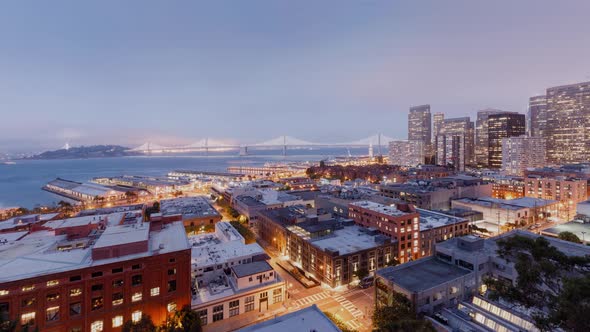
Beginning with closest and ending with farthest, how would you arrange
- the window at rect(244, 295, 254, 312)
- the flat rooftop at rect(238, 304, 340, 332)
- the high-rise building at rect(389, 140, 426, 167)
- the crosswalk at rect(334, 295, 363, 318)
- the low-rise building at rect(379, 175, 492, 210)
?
1. the flat rooftop at rect(238, 304, 340, 332)
2. the crosswalk at rect(334, 295, 363, 318)
3. the window at rect(244, 295, 254, 312)
4. the low-rise building at rect(379, 175, 492, 210)
5. the high-rise building at rect(389, 140, 426, 167)

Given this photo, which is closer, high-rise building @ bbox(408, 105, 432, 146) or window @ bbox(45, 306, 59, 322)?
window @ bbox(45, 306, 59, 322)

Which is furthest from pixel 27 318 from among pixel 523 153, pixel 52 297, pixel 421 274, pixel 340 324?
pixel 523 153

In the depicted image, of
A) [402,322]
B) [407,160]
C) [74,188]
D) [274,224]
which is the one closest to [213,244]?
[274,224]

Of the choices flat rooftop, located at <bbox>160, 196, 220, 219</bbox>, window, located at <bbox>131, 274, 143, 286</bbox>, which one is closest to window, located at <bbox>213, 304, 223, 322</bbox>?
window, located at <bbox>131, 274, 143, 286</bbox>

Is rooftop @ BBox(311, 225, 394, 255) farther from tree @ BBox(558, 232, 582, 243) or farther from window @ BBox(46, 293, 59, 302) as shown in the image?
tree @ BBox(558, 232, 582, 243)

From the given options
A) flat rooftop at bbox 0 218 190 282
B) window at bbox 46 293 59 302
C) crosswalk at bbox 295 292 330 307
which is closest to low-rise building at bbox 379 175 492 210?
crosswalk at bbox 295 292 330 307

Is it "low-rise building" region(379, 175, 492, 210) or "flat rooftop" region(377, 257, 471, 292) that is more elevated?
"low-rise building" region(379, 175, 492, 210)

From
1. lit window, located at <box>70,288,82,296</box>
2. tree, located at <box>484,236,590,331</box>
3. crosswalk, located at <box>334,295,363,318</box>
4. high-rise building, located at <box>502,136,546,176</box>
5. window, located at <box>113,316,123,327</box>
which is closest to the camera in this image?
tree, located at <box>484,236,590,331</box>

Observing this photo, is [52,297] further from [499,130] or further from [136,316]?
[499,130]

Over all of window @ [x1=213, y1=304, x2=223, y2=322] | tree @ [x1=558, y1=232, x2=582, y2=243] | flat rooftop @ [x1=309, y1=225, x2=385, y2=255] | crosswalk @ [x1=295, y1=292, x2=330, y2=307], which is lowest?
crosswalk @ [x1=295, y1=292, x2=330, y2=307]
